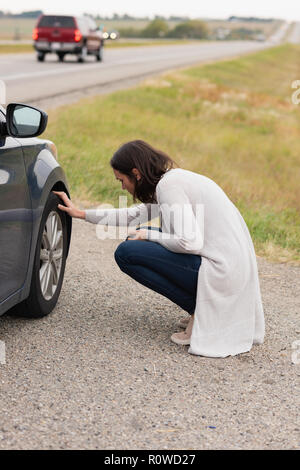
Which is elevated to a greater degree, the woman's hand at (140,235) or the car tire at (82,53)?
the woman's hand at (140,235)

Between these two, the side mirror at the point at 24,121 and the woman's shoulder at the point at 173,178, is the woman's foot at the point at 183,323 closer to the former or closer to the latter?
the woman's shoulder at the point at 173,178

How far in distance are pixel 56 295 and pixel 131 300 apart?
2.13 ft

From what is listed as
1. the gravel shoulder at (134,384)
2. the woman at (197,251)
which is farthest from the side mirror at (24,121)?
the gravel shoulder at (134,384)

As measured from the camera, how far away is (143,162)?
3781 mm

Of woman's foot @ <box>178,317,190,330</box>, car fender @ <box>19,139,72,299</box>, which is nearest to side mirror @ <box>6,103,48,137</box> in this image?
car fender @ <box>19,139,72,299</box>

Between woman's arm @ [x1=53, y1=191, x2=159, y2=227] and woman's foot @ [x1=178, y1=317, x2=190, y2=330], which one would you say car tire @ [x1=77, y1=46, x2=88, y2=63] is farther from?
woman's foot @ [x1=178, y1=317, x2=190, y2=330]

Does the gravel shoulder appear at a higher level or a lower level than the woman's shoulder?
lower

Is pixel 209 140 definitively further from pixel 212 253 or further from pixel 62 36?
pixel 62 36

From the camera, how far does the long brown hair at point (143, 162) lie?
3785mm

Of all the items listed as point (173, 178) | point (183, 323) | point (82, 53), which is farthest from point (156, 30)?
point (173, 178)

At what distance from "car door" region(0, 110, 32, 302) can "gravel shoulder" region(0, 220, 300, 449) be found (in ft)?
1.44

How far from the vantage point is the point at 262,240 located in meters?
7.20

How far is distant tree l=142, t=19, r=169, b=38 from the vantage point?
5281 inches

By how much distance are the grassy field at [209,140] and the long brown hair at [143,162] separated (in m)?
2.96
